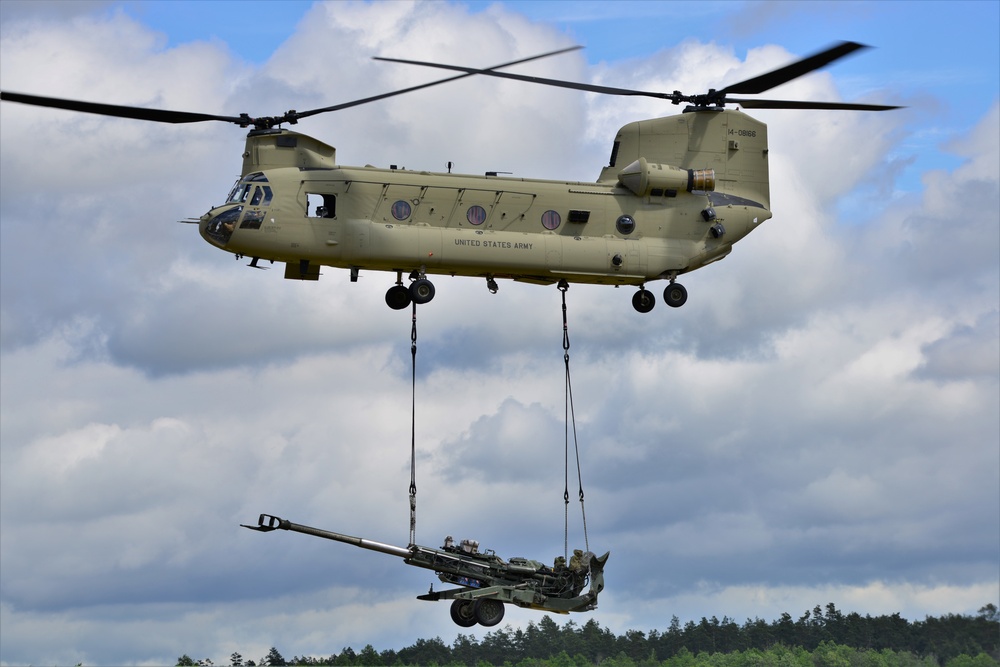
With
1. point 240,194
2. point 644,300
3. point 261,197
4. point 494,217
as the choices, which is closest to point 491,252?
point 494,217

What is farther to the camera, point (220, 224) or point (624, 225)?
point (624, 225)

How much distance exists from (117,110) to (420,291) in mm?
8451

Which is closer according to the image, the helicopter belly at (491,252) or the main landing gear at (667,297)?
the helicopter belly at (491,252)

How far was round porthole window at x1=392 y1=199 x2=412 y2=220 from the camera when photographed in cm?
4278

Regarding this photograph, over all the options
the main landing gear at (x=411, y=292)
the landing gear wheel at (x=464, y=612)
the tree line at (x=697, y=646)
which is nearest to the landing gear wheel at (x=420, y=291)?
the main landing gear at (x=411, y=292)

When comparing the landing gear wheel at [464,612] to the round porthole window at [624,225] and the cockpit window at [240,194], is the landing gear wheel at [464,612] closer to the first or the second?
the round porthole window at [624,225]

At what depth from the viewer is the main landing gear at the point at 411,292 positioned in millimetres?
42812

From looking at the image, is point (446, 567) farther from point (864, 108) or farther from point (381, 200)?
point (864, 108)

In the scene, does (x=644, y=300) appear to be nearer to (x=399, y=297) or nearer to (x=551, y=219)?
(x=551, y=219)

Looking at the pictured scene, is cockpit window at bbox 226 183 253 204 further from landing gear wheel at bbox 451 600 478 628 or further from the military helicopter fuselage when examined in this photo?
landing gear wheel at bbox 451 600 478 628

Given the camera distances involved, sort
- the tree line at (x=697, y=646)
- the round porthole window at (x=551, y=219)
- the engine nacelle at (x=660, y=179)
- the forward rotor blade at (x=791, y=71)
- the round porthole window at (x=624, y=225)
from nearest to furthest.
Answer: the forward rotor blade at (x=791, y=71), the round porthole window at (x=551, y=219), the round porthole window at (x=624, y=225), the engine nacelle at (x=660, y=179), the tree line at (x=697, y=646)

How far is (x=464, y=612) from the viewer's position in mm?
43250

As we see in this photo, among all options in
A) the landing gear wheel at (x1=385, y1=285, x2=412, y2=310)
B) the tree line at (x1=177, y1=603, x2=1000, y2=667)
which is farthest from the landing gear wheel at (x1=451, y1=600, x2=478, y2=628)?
the tree line at (x1=177, y1=603, x2=1000, y2=667)

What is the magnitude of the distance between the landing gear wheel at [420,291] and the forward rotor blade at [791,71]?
9219 millimetres
